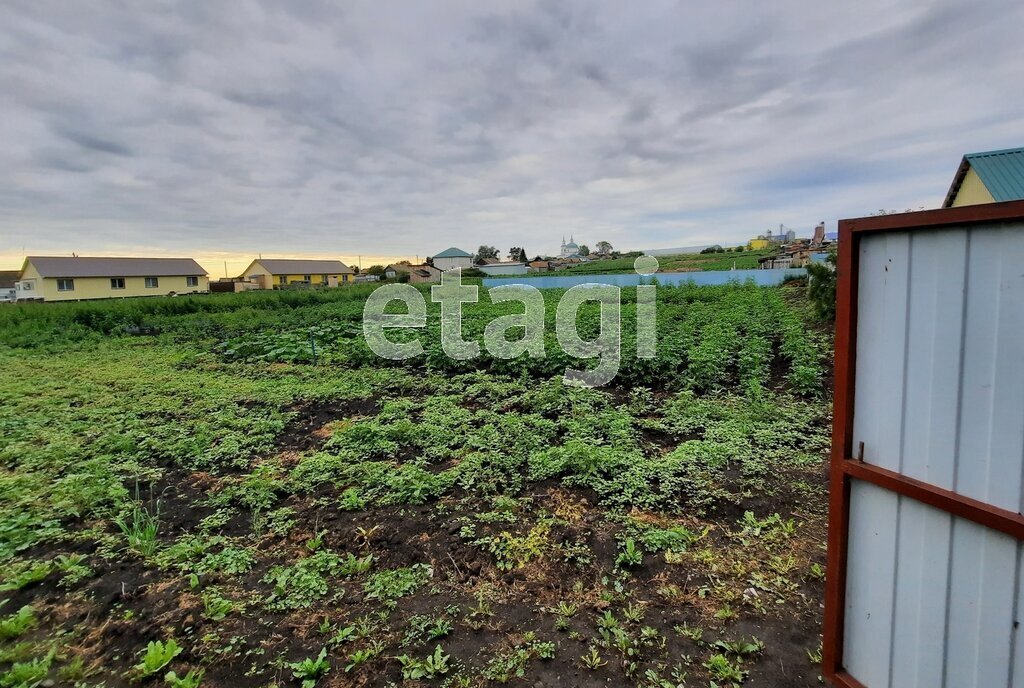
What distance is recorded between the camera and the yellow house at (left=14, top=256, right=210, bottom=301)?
32.3 metres

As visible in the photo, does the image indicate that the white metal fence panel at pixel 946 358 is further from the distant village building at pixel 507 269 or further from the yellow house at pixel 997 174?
the distant village building at pixel 507 269

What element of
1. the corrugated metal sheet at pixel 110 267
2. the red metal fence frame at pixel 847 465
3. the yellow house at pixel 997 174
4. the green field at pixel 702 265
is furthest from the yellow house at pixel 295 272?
the red metal fence frame at pixel 847 465

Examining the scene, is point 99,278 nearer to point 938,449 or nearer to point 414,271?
point 414,271

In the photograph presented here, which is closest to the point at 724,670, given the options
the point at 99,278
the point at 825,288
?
the point at 825,288

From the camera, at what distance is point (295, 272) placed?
49.7 meters

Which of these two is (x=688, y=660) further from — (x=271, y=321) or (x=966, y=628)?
(x=271, y=321)

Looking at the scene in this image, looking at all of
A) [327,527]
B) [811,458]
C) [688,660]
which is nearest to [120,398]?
[327,527]

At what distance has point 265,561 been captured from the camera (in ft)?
9.96

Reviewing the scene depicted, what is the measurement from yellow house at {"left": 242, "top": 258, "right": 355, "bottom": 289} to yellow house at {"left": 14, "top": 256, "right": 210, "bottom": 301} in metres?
7.93

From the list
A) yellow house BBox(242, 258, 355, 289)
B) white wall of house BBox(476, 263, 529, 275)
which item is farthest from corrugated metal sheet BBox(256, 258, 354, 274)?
white wall of house BBox(476, 263, 529, 275)

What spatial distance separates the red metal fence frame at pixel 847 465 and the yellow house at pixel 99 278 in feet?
142

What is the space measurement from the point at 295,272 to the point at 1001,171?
2052 inches

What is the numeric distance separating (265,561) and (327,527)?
0.46 meters

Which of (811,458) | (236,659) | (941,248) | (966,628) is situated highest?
(941,248)
